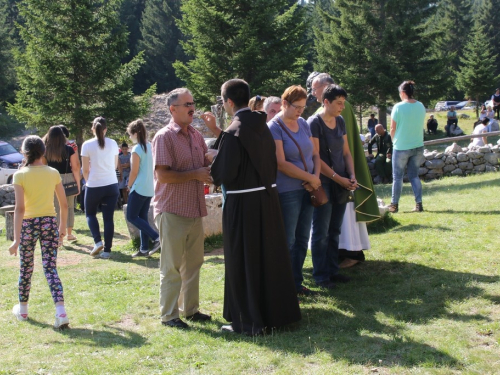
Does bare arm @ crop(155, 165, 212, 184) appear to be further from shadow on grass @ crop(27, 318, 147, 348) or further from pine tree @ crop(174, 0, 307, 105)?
pine tree @ crop(174, 0, 307, 105)

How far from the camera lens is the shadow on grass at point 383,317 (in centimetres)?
401

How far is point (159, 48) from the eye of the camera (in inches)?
2261

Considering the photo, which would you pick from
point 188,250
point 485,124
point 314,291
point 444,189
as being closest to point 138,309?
point 188,250

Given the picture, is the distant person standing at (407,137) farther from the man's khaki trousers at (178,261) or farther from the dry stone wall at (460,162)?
the dry stone wall at (460,162)

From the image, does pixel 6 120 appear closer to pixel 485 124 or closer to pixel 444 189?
pixel 485 124

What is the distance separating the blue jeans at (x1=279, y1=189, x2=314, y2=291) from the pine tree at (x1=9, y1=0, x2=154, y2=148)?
20141mm

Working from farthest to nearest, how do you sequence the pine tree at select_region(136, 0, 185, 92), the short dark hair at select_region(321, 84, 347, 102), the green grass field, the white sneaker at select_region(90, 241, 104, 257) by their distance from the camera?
the pine tree at select_region(136, 0, 185, 92) < the white sneaker at select_region(90, 241, 104, 257) < the short dark hair at select_region(321, 84, 347, 102) < the green grass field

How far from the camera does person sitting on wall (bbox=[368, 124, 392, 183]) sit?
1519 centimetres

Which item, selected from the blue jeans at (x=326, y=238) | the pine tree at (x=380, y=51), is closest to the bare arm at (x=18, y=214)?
the blue jeans at (x=326, y=238)

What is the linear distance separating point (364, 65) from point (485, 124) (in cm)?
1495

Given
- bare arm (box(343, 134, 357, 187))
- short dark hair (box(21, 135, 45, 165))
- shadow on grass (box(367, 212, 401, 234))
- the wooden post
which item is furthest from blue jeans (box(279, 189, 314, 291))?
the wooden post

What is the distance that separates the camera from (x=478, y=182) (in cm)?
1248

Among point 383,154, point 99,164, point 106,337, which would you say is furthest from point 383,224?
point 383,154

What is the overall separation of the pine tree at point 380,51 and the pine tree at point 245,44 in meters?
5.61
